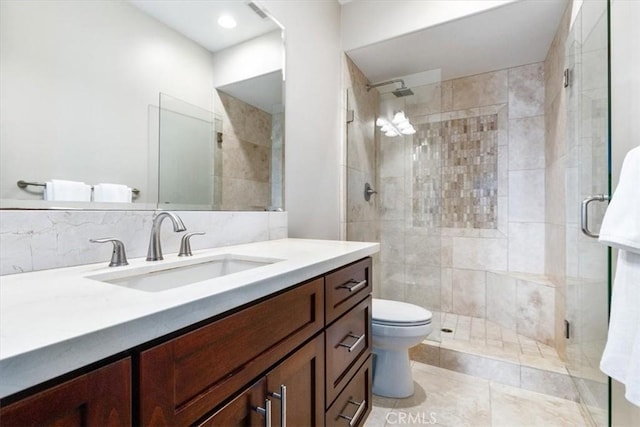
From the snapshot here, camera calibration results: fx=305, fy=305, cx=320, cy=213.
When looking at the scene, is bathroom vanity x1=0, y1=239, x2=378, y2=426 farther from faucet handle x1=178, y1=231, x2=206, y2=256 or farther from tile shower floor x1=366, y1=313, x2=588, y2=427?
tile shower floor x1=366, y1=313, x2=588, y2=427

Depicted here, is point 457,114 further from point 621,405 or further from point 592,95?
point 621,405

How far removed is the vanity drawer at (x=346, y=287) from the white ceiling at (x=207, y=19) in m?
1.07

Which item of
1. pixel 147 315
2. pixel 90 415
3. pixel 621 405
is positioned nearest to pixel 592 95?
pixel 621 405

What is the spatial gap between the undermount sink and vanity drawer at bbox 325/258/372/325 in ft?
0.69

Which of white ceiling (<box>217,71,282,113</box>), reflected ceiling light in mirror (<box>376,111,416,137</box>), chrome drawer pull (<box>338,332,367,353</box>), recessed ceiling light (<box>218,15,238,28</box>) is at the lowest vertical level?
chrome drawer pull (<box>338,332,367,353</box>)

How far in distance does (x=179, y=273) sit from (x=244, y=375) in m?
0.46

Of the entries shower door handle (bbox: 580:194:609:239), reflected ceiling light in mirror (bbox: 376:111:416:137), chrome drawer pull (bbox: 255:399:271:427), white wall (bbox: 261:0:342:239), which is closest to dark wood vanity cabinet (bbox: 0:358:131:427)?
chrome drawer pull (bbox: 255:399:271:427)

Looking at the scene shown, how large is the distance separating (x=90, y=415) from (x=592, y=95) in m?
1.99

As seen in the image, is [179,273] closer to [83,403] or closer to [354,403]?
[83,403]

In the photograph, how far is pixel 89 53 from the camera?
3.02ft

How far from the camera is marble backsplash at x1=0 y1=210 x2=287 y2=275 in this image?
750mm

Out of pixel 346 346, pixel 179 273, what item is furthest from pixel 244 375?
pixel 346 346

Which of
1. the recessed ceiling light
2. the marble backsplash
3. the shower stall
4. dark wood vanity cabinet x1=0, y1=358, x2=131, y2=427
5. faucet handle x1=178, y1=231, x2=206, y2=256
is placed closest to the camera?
dark wood vanity cabinet x1=0, y1=358, x2=131, y2=427

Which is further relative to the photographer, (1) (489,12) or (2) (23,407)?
(1) (489,12)
